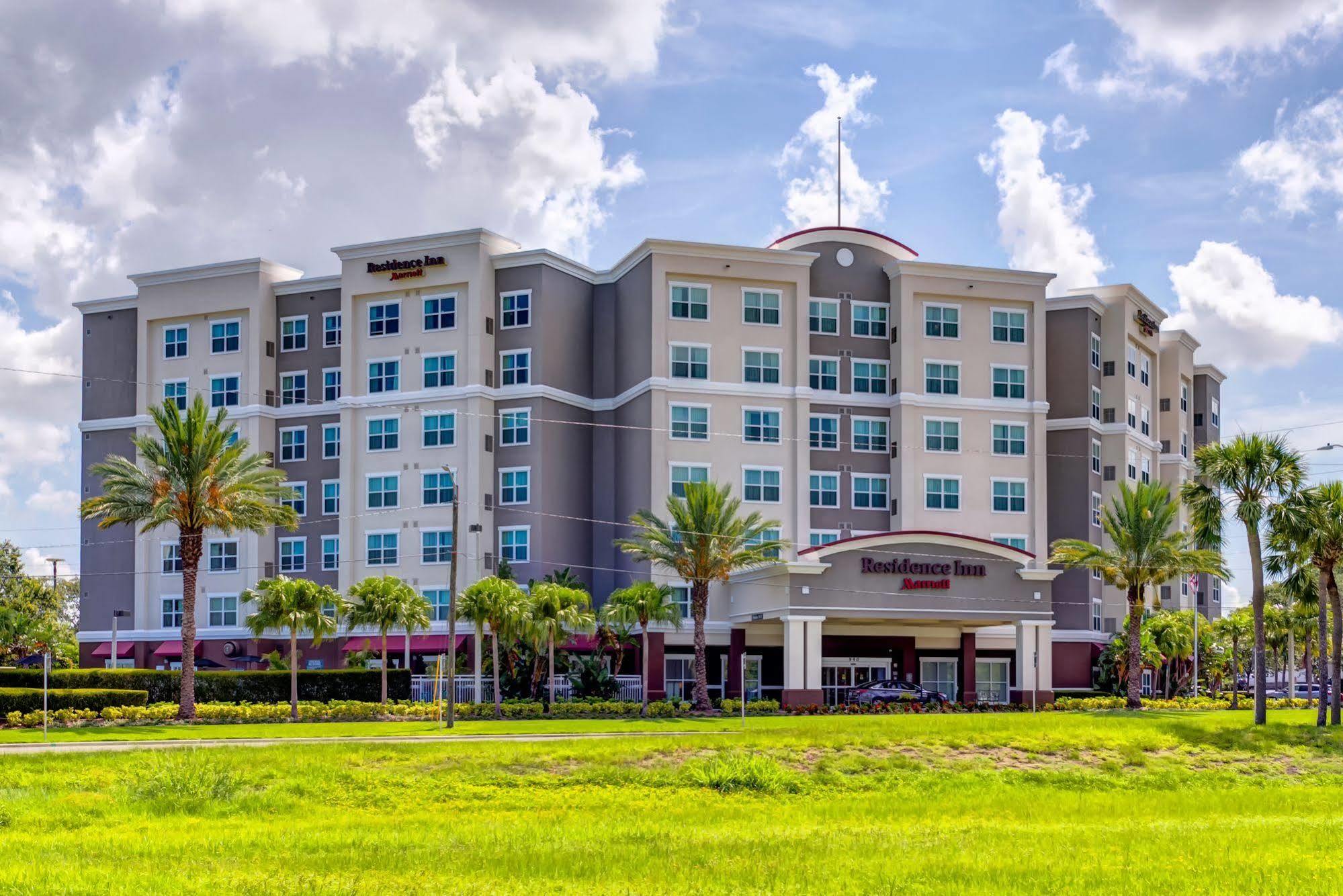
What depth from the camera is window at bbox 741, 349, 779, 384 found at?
7619 cm

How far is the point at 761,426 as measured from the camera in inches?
2997

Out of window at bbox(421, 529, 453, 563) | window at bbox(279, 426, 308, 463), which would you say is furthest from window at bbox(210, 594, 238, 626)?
window at bbox(421, 529, 453, 563)

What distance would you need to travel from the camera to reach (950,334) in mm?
79125

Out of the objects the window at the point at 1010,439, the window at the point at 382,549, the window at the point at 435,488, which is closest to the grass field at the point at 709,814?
the window at the point at 435,488

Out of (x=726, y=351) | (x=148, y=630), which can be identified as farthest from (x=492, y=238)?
(x=148, y=630)

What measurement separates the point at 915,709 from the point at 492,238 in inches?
1270

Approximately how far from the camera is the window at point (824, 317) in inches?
3088

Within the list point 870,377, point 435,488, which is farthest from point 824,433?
point 435,488

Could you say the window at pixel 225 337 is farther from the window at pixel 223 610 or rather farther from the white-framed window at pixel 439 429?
the window at pixel 223 610

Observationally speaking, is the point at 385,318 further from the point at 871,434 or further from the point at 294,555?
the point at 871,434

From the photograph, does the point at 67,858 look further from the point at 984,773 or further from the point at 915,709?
the point at 915,709

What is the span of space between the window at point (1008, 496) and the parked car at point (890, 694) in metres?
13.1

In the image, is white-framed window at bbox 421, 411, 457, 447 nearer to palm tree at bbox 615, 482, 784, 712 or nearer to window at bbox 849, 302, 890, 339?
palm tree at bbox 615, 482, 784, 712

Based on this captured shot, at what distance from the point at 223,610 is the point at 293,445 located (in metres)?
9.66
